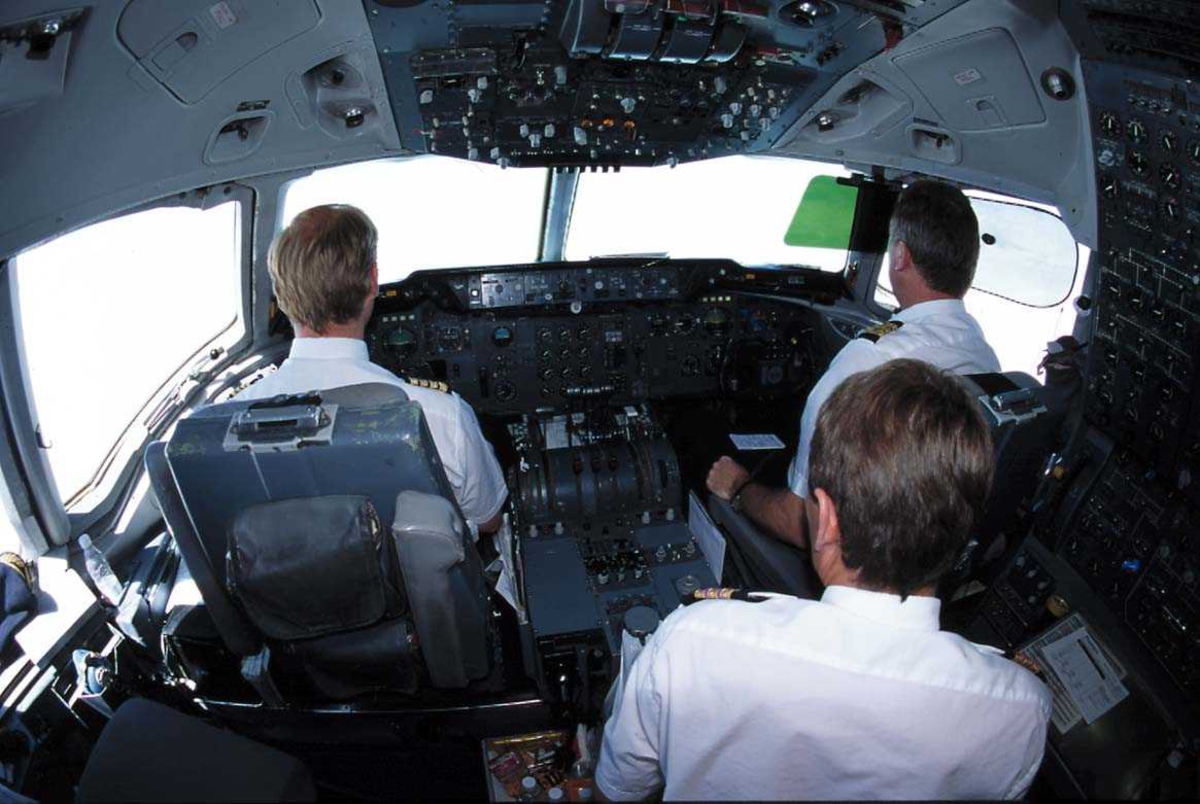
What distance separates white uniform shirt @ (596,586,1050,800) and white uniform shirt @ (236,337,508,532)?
1.08 meters

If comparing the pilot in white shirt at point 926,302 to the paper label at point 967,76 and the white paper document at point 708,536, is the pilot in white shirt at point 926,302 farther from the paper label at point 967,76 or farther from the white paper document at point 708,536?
the paper label at point 967,76

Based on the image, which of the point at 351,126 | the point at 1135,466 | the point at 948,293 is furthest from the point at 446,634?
the point at 1135,466

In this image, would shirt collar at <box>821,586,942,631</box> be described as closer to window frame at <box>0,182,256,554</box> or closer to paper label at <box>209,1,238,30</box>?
paper label at <box>209,1,238,30</box>

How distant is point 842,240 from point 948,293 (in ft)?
7.71

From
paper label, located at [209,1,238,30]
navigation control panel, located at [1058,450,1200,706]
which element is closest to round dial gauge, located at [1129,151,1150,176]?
navigation control panel, located at [1058,450,1200,706]

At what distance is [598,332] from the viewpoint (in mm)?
4156

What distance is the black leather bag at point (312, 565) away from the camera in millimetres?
1565

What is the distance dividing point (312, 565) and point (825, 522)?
1.19m

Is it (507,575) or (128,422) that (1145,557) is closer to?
(507,575)

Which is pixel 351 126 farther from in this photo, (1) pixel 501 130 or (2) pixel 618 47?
(2) pixel 618 47

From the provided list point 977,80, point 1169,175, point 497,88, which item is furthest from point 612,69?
point 1169,175

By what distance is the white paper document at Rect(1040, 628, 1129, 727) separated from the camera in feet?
7.38

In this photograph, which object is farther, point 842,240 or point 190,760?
point 842,240

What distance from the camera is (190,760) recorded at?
3.34ft
